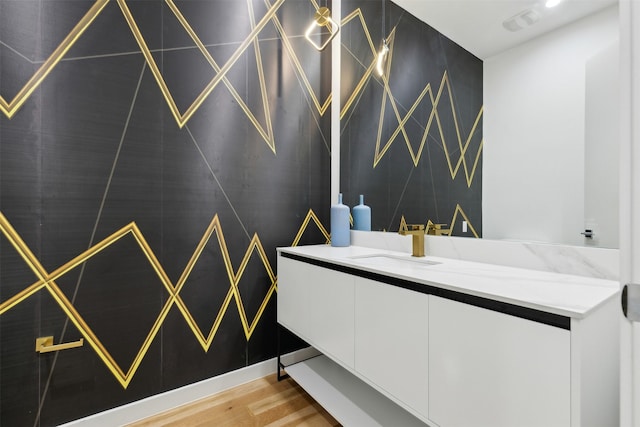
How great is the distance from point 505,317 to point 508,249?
0.53 m

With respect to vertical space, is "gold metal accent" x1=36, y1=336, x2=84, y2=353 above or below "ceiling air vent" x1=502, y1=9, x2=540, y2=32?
below

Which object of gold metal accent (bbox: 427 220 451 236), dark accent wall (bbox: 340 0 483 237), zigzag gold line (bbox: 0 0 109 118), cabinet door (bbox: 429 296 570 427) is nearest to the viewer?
cabinet door (bbox: 429 296 570 427)

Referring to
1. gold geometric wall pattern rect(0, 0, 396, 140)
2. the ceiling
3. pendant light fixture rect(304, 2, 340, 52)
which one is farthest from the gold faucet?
pendant light fixture rect(304, 2, 340, 52)

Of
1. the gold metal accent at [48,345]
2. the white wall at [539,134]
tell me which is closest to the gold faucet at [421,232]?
the white wall at [539,134]

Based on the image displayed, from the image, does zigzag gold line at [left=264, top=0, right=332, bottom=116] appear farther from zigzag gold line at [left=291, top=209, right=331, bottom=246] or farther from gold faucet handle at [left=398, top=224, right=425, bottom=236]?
gold faucet handle at [left=398, top=224, right=425, bottom=236]

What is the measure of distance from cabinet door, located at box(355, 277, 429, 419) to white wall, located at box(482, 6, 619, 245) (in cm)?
54

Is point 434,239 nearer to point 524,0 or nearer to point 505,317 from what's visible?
point 505,317

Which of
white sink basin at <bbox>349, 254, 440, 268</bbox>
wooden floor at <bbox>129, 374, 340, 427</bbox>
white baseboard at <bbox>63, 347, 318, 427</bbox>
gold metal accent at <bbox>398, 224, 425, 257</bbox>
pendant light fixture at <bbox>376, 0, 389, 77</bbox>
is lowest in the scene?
wooden floor at <bbox>129, 374, 340, 427</bbox>

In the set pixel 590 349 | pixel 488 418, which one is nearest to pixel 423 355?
pixel 488 418

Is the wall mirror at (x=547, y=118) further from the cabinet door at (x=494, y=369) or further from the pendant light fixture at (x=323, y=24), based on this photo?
the pendant light fixture at (x=323, y=24)

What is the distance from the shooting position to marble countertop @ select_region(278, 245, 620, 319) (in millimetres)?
741

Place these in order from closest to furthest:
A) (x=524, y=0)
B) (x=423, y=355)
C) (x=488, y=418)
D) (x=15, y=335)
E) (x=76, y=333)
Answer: (x=488, y=418) < (x=423, y=355) < (x=524, y=0) < (x=15, y=335) < (x=76, y=333)

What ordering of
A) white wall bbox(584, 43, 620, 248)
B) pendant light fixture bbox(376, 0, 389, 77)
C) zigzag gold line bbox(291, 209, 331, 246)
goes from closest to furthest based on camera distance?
white wall bbox(584, 43, 620, 248)
pendant light fixture bbox(376, 0, 389, 77)
zigzag gold line bbox(291, 209, 331, 246)

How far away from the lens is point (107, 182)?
1.48 m
